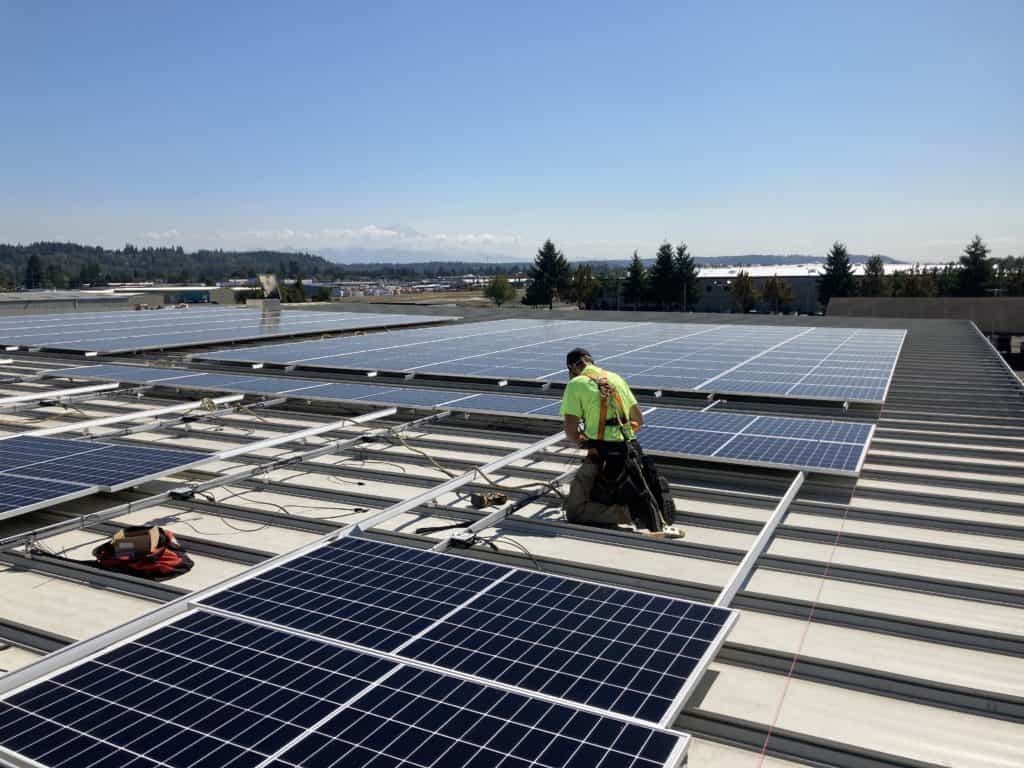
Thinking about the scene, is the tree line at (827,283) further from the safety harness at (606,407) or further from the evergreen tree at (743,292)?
the safety harness at (606,407)

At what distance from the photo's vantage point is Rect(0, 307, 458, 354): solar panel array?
86.8 feet

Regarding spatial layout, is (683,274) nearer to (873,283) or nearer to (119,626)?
(873,283)

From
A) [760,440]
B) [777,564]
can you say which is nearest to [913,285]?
[760,440]

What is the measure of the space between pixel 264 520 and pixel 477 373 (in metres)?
10.4

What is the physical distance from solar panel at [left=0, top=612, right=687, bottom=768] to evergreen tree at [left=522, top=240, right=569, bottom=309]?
12802 cm

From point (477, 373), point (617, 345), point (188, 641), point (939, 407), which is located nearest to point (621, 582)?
point (188, 641)

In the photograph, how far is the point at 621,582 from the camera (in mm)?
7930

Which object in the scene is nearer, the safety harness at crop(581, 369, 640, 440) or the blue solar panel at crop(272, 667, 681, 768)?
the blue solar panel at crop(272, 667, 681, 768)

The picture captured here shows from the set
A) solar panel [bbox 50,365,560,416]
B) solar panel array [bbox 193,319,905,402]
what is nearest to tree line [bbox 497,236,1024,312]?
solar panel array [bbox 193,319,905,402]

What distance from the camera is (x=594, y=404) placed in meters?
9.21

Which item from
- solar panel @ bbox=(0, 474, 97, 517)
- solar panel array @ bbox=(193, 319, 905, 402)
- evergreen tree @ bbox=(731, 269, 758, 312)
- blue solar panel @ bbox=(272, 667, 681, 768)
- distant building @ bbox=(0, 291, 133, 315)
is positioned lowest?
blue solar panel @ bbox=(272, 667, 681, 768)

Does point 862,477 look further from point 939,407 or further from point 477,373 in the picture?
point 477,373

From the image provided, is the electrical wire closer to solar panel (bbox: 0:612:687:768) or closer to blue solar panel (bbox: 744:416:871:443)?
blue solar panel (bbox: 744:416:871:443)

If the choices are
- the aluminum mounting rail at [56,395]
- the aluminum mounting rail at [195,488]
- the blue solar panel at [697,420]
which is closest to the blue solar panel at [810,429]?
the blue solar panel at [697,420]
